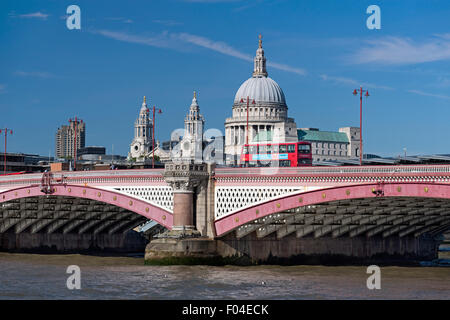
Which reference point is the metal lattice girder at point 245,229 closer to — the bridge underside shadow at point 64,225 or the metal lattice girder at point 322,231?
the metal lattice girder at point 322,231

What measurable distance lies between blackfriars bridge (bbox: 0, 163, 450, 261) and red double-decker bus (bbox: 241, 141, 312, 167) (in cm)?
928

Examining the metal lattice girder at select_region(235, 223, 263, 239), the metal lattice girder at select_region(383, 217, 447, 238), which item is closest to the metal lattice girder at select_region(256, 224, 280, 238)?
the metal lattice girder at select_region(235, 223, 263, 239)

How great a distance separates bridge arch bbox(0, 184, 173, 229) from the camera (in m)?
58.5

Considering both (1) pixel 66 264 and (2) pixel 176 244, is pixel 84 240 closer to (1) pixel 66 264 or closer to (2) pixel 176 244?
(1) pixel 66 264

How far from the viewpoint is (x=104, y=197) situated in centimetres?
6244

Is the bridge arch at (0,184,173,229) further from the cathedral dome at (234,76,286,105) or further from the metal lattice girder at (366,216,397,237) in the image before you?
→ the cathedral dome at (234,76,286,105)

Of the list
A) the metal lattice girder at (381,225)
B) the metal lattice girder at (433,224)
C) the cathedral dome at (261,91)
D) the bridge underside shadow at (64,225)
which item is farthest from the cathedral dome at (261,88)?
the metal lattice girder at (381,225)

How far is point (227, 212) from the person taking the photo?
55.8 meters

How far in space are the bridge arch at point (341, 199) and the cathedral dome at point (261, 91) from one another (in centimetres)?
11248

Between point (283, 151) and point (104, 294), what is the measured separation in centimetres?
3326

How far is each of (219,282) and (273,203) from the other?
23.5 ft

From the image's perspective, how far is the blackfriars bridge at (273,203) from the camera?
160 feet
